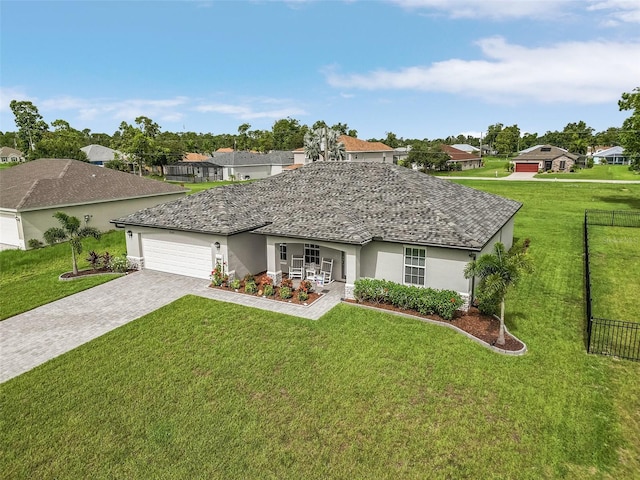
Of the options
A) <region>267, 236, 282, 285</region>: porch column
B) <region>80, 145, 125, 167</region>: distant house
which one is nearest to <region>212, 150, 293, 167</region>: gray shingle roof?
<region>80, 145, 125, 167</region>: distant house

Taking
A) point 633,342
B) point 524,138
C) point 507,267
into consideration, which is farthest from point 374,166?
point 524,138

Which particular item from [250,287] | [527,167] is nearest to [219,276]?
[250,287]

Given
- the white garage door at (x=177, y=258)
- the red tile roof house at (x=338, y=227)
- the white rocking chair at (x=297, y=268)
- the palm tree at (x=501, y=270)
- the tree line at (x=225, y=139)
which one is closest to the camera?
the palm tree at (x=501, y=270)

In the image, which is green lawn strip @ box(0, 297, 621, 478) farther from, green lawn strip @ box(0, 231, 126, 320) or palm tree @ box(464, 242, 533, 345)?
green lawn strip @ box(0, 231, 126, 320)

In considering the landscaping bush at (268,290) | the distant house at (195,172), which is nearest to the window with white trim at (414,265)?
the landscaping bush at (268,290)

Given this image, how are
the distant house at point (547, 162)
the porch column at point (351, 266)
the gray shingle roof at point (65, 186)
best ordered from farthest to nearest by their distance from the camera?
the distant house at point (547, 162) < the gray shingle roof at point (65, 186) < the porch column at point (351, 266)

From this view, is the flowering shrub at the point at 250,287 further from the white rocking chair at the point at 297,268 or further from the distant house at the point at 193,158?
the distant house at the point at 193,158
